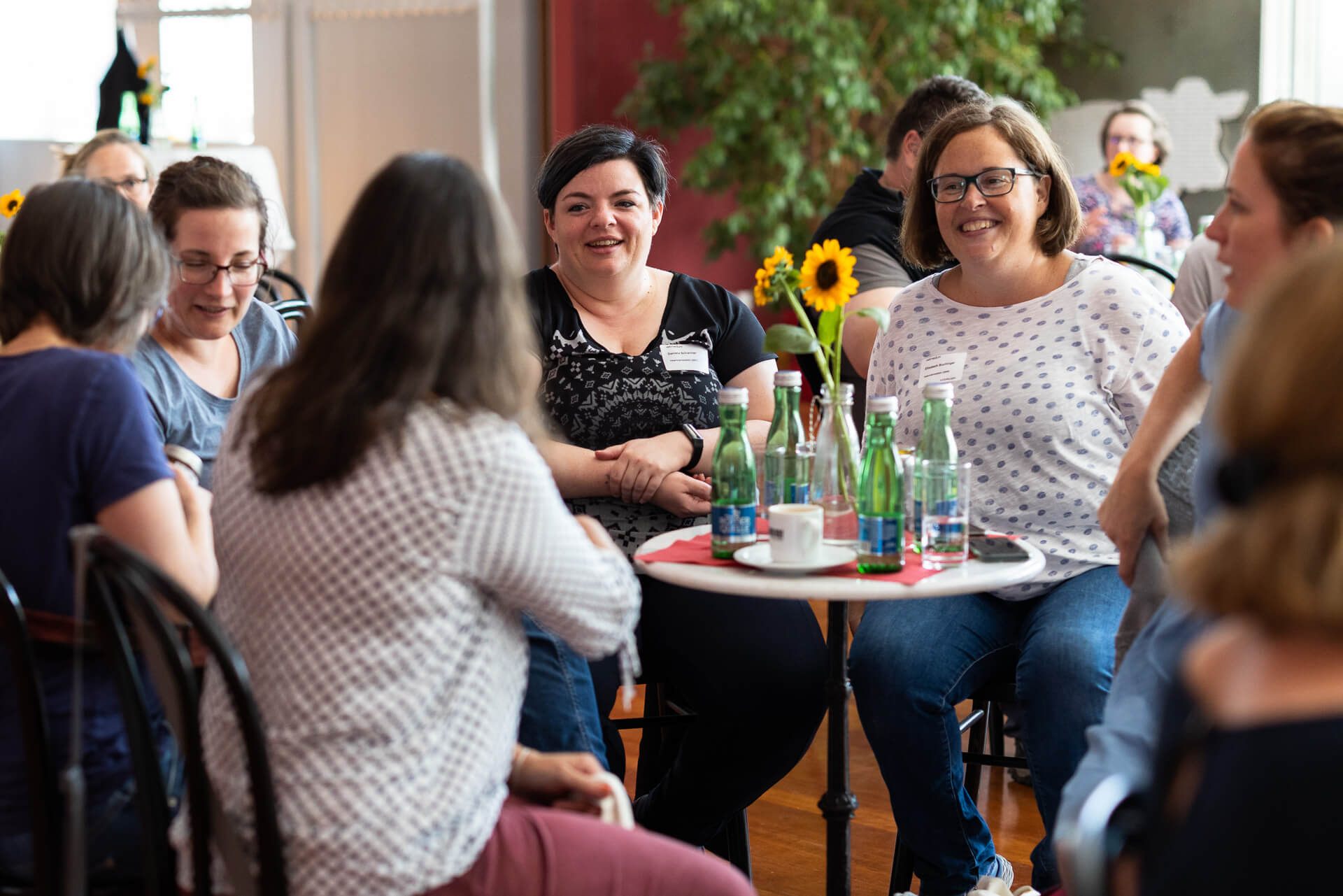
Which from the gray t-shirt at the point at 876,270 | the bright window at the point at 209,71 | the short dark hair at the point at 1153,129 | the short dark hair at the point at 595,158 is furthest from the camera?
the bright window at the point at 209,71

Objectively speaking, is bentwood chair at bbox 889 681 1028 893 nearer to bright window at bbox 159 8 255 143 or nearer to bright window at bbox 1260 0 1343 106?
bright window at bbox 1260 0 1343 106

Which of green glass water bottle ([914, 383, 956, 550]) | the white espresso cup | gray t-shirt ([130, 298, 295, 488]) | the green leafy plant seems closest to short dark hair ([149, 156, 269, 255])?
gray t-shirt ([130, 298, 295, 488])

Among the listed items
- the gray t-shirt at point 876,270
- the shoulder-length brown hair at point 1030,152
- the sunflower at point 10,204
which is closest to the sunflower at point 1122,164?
the gray t-shirt at point 876,270

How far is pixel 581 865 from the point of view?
1134 millimetres

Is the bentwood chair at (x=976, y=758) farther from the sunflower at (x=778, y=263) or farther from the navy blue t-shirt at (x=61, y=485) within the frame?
the navy blue t-shirt at (x=61, y=485)

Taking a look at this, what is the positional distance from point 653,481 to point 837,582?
0.64 metres

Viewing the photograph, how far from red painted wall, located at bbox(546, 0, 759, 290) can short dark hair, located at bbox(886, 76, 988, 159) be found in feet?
9.97

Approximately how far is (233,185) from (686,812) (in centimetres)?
120

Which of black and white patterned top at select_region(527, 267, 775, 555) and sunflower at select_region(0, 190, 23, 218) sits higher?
sunflower at select_region(0, 190, 23, 218)

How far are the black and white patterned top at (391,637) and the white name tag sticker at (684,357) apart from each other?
1168 millimetres

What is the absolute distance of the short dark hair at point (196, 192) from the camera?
1935 mm

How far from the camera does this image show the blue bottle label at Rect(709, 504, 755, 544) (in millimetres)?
1673

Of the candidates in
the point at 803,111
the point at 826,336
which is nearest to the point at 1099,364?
the point at 826,336

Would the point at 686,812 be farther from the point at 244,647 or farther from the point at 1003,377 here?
the point at 244,647
